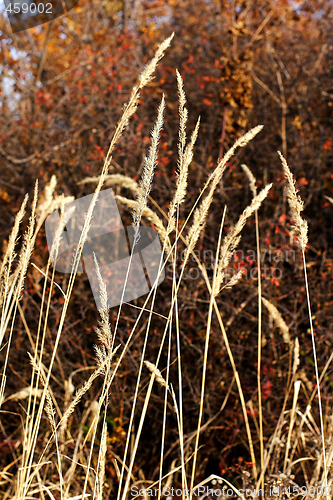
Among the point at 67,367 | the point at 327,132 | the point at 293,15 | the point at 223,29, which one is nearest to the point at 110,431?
the point at 67,367

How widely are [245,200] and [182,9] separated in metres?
3.08

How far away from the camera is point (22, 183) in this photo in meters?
3.64

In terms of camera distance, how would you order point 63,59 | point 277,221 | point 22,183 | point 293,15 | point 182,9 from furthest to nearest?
point 63,59
point 182,9
point 293,15
point 22,183
point 277,221

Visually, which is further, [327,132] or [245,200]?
[327,132]

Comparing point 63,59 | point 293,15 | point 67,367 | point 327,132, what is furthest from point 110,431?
point 63,59

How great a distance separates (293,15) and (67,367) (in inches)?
160

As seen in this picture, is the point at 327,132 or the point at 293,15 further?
the point at 293,15

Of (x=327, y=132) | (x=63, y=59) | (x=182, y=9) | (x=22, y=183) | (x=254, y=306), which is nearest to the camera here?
(x=254, y=306)

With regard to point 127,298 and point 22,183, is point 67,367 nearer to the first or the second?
point 127,298

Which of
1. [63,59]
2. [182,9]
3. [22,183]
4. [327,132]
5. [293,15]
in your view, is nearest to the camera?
[327,132]

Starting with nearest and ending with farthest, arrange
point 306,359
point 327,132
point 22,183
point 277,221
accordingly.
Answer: point 306,359
point 277,221
point 327,132
point 22,183

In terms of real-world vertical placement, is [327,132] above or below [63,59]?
below

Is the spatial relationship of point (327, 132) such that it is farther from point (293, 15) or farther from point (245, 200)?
point (293, 15)

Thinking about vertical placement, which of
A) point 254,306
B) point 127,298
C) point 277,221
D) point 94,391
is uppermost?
point 277,221
